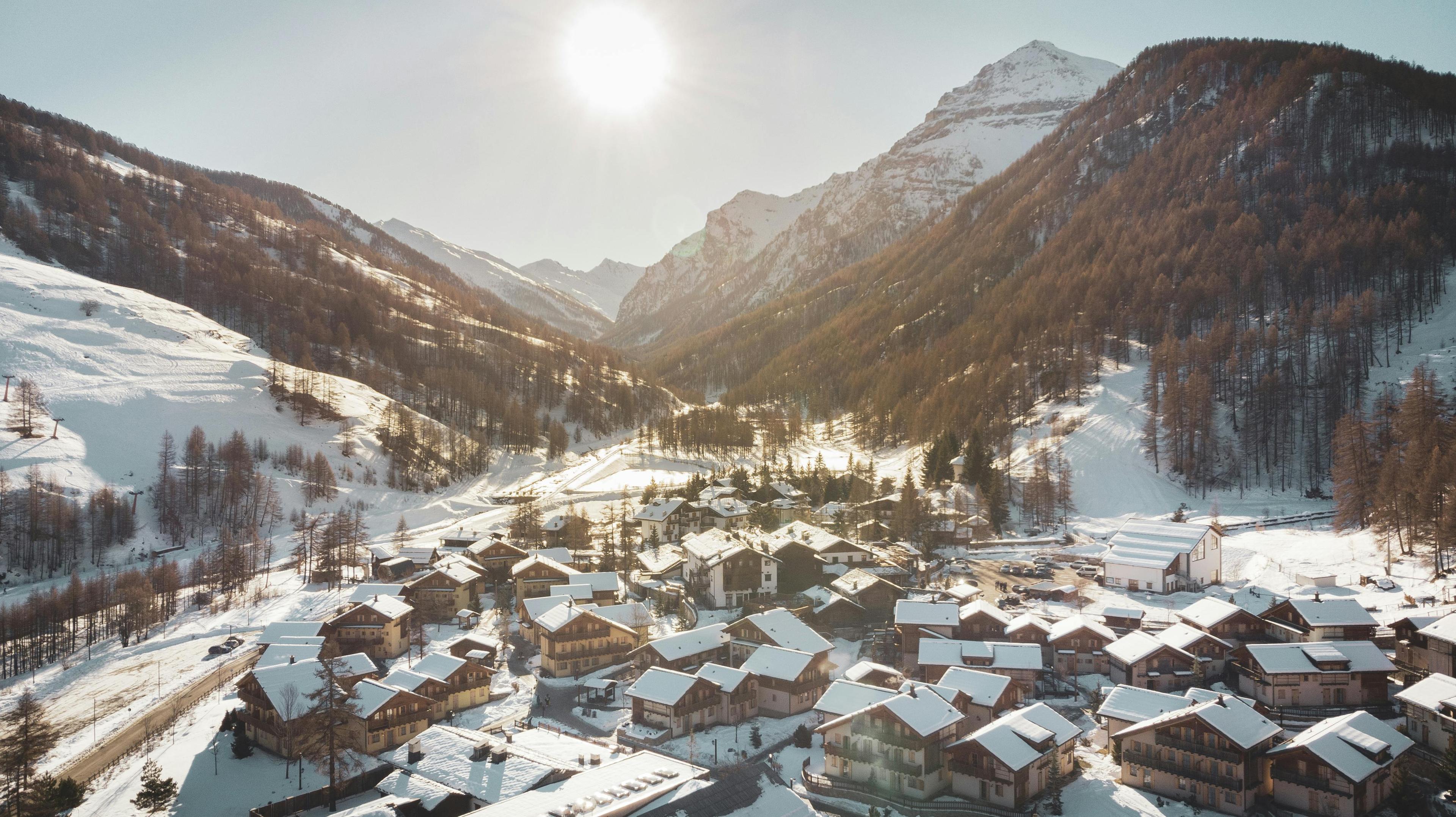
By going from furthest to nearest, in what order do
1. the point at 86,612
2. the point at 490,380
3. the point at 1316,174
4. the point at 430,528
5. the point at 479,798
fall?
1. the point at 490,380
2. the point at 1316,174
3. the point at 430,528
4. the point at 86,612
5. the point at 479,798

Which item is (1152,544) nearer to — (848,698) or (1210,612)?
(1210,612)

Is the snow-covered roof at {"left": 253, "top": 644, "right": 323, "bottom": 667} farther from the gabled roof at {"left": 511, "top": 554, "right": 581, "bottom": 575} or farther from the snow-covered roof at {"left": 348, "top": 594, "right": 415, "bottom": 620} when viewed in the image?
the gabled roof at {"left": 511, "top": 554, "right": 581, "bottom": 575}

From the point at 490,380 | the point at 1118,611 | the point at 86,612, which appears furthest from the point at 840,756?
the point at 490,380

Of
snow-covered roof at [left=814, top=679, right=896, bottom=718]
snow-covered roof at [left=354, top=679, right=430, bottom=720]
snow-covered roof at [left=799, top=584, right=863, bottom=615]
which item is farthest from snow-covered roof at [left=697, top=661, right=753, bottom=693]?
Result: snow-covered roof at [left=354, top=679, right=430, bottom=720]

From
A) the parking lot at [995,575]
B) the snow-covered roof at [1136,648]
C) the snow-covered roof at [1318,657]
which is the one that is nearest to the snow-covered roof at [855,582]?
the parking lot at [995,575]

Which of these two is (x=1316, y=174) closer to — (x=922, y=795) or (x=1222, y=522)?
(x=1222, y=522)
